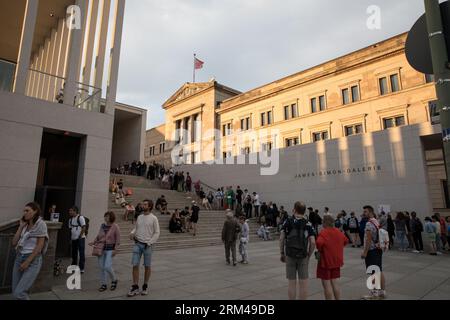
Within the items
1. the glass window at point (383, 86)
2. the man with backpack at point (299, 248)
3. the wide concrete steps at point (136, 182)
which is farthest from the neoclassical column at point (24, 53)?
the glass window at point (383, 86)

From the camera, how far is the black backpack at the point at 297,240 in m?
5.37

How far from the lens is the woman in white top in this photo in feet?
16.5

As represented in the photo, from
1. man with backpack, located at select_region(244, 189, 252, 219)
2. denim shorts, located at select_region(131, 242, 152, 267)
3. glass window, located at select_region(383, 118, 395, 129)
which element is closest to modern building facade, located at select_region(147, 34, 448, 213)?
glass window, located at select_region(383, 118, 395, 129)

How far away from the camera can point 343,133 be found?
120 feet

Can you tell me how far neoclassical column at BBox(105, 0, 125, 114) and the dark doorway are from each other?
9.34ft

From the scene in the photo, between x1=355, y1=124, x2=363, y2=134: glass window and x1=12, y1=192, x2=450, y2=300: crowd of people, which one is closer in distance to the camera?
x1=12, y1=192, x2=450, y2=300: crowd of people

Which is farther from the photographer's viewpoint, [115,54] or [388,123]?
[388,123]

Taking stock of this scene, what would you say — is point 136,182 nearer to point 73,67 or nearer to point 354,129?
point 73,67

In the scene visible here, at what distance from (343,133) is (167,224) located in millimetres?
26536

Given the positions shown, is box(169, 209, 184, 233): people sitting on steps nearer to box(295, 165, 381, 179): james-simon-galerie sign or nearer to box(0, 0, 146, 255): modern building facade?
box(0, 0, 146, 255): modern building facade

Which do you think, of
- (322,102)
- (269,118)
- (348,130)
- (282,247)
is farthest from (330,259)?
(269,118)

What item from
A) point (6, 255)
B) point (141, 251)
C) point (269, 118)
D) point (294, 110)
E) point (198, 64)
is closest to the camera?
point (141, 251)

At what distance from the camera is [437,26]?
2.64m
